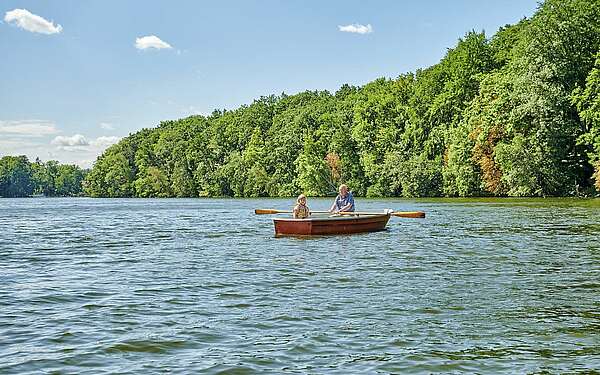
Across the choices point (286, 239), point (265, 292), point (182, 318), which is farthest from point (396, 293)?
point (286, 239)

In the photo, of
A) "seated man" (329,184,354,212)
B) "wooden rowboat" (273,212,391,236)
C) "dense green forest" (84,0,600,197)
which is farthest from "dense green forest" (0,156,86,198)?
"wooden rowboat" (273,212,391,236)

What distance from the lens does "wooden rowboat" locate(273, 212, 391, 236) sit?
24609 mm

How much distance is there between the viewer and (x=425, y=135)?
87375 millimetres

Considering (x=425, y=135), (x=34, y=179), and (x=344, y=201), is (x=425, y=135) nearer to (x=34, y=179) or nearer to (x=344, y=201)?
(x=344, y=201)

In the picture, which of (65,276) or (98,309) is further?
(65,276)

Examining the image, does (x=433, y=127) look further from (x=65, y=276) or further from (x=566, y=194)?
(x=65, y=276)

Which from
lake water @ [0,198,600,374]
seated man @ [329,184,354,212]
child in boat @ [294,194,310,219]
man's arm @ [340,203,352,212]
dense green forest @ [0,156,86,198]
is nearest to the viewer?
lake water @ [0,198,600,374]

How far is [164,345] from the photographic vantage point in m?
8.68

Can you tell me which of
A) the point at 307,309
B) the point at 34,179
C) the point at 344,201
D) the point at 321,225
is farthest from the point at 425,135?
the point at 34,179

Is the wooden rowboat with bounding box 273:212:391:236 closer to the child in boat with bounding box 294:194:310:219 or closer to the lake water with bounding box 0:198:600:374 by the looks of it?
the child in boat with bounding box 294:194:310:219

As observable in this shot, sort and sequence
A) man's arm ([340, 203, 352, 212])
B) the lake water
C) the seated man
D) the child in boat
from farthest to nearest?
the seated man → man's arm ([340, 203, 352, 212]) → the child in boat → the lake water

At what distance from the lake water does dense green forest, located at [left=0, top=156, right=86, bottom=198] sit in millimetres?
171142

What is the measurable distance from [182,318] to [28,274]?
7141mm

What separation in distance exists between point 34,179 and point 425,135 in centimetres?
13565
